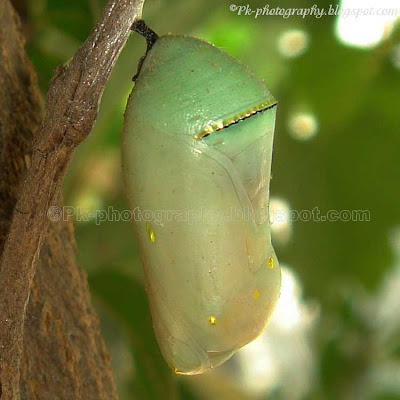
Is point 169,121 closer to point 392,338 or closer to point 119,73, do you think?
point 119,73

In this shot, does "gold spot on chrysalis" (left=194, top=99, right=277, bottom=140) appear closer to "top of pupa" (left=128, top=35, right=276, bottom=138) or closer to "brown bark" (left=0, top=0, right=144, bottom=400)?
"top of pupa" (left=128, top=35, right=276, bottom=138)

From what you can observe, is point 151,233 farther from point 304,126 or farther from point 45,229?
point 304,126

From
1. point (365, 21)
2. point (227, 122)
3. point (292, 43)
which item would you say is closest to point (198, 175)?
point (227, 122)

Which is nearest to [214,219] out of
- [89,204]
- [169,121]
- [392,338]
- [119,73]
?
[169,121]

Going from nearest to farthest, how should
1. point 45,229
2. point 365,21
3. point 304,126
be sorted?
point 45,229
point 365,21
point 304,126

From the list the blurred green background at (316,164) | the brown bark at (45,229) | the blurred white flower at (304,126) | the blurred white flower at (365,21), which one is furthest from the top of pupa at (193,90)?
the blurred white flower at (304,126)

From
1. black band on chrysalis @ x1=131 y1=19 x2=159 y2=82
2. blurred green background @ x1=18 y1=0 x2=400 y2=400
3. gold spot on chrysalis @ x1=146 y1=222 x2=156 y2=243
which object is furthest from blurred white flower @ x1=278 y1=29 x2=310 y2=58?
gold spot on chrysalis @ x1=146 y1=222 x2=156 y2=243
